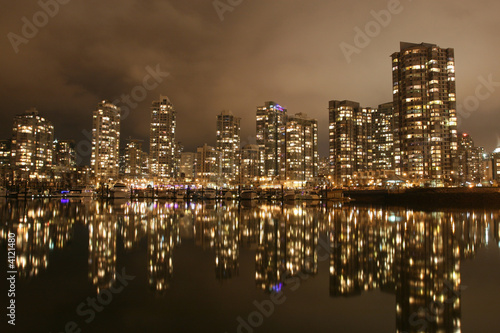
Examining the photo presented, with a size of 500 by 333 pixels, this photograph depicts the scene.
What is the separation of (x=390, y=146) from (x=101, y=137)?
15497 centimetres

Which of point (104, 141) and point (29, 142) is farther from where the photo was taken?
point (104, 141)

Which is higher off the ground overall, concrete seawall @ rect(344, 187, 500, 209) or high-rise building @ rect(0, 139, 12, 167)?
high-rise building @ rect(0, 139, 12, 167)

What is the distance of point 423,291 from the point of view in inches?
408

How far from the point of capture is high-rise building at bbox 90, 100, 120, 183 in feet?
603

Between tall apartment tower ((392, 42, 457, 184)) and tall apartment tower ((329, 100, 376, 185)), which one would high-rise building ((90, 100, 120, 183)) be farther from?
tall apartment tower ((392, 42, 457, 184))

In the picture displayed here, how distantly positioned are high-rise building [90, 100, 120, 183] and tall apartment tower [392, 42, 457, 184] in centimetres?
14378

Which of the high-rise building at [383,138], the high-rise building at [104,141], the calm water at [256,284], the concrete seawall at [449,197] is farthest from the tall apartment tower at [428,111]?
the high-rise building at [104,141]

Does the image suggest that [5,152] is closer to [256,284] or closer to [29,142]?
[29,142]

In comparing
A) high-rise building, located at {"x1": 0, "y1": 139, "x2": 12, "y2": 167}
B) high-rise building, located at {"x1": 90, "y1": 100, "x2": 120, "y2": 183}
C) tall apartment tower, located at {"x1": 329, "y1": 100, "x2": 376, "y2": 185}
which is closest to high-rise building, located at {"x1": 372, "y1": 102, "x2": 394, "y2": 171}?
tall apartment tower, located at {"x1": 329, "y1": 100, "x2": 376, "y2": 185}

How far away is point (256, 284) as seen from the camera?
37.3 feet

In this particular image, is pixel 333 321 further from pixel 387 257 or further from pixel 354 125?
pixel 354 125

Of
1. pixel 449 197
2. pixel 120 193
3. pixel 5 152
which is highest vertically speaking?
pixel 5 152

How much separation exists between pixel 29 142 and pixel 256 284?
185 m

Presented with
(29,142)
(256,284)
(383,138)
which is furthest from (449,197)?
(29,142)
